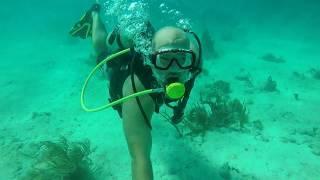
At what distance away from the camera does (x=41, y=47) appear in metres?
18.7

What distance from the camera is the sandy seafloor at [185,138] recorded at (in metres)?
→ 5.97

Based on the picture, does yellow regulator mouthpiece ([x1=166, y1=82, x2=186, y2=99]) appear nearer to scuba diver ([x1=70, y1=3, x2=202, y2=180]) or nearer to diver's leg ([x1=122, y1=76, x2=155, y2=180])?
scuba diver ([x1=70, y1=3, x2=202, y2=180])

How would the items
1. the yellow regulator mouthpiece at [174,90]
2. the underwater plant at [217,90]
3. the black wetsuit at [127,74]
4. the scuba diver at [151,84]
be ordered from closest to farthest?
1. the yellow regulator mouthpiece at [174,90]
2. the scuba diver at [151,84]
3. the black wetsuit at [127,74]
4. the underwater plant at [217,90]

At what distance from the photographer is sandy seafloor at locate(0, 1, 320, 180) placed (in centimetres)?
597

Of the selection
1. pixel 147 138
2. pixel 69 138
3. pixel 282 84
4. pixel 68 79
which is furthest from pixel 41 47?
pixel 147 138

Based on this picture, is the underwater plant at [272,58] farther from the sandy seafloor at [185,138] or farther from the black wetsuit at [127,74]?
the black wetsuit at [127,74]

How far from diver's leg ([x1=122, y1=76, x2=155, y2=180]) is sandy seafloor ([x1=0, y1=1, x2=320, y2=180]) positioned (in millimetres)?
2225

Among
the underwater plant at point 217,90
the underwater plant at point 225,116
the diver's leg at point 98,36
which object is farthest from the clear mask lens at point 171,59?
the underwater plant at point 217,90

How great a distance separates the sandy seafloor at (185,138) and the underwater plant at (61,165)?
1.11 ft

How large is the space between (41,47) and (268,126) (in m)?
15.4

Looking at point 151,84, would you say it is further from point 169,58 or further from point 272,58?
point 272,58

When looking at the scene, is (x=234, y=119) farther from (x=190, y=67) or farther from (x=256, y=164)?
(x=190, y=67)

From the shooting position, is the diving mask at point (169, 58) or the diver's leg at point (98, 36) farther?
the diver's leg at point (98, 36)

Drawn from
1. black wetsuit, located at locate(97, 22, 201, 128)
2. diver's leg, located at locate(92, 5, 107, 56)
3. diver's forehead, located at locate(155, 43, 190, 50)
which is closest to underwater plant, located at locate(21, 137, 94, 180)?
black wetsuit, located at locate(97, 22, 201, 128)
